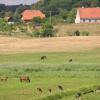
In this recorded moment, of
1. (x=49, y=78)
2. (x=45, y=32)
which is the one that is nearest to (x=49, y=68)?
(x=49, y=78)

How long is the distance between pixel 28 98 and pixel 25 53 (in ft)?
111

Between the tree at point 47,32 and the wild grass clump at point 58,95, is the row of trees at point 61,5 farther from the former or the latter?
the wild grass clump at point 58,95

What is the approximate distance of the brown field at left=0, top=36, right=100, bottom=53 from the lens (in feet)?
231

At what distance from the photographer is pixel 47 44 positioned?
74938 mm

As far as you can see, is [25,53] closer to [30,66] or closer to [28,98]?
[30,66]

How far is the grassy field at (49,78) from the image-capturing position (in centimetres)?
3391

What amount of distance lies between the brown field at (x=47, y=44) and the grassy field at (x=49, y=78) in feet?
30.3

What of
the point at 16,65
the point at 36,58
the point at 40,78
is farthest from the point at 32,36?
the point at 40,78

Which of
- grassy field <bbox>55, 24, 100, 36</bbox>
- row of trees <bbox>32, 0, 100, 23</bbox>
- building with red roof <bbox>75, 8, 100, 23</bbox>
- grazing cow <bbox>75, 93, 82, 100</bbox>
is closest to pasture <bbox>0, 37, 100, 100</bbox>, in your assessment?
grazing cow <bbox>75, 93, 82, 100</bbox>

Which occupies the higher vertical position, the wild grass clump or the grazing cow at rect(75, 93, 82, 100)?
the grazing cow at rect(75, 93, 82, 100)

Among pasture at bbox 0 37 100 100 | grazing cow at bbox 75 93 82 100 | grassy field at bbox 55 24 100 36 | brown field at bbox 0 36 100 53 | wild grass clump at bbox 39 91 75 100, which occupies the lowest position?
grassy field at bbox 55 24 100 36

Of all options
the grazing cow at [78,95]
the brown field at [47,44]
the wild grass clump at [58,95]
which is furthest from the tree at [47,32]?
the grazing cow at [78,95]

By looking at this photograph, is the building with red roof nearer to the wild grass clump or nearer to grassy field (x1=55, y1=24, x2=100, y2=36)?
grassy field (x1=55, y1=24, x2=100, y2=36)

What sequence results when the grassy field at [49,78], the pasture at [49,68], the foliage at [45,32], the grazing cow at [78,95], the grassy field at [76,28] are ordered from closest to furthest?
the grazing cow at [78,95], the grassy field at [49,78], the pasture at [49,68], the foliage at [45,32], the grassy field at [76,28]
